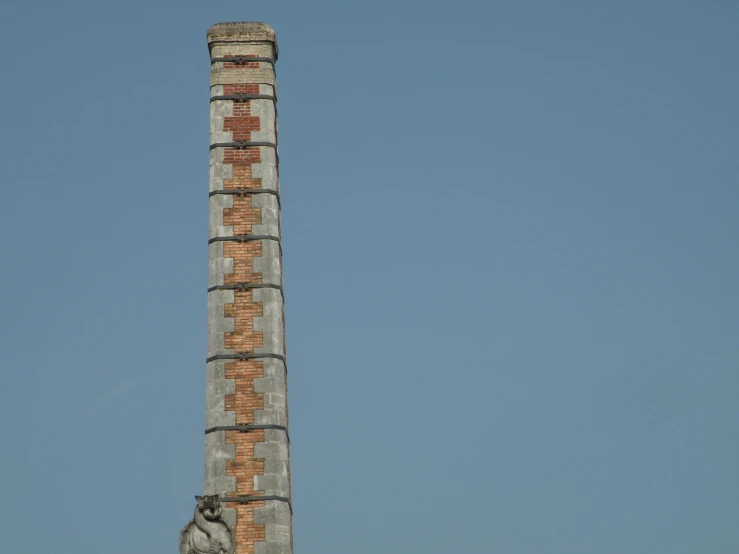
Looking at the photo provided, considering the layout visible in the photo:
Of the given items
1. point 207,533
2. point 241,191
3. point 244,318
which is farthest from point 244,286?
point 207,533

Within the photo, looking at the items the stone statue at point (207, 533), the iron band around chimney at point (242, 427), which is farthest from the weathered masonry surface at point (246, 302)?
the stone statue at point (207, 533)

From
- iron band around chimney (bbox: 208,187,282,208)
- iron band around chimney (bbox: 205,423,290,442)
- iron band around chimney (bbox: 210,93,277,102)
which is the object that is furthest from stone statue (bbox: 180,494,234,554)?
iron band around chimney (bbox: 210,93,277,102)

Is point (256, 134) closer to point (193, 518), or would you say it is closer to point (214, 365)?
point (214, 365)

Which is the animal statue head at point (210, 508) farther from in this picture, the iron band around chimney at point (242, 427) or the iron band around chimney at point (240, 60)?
the iron band around chimney at point (240, 60)

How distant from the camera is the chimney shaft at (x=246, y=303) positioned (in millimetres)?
23484

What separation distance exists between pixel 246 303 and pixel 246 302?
17mm

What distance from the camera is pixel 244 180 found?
83.3 ft

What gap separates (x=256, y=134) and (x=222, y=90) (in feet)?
3.53

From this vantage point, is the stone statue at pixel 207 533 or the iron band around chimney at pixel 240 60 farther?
the iron band around chimney at pixel 240 60

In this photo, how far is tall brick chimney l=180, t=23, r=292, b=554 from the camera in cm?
2333

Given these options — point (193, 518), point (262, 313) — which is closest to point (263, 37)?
point (262, 313)

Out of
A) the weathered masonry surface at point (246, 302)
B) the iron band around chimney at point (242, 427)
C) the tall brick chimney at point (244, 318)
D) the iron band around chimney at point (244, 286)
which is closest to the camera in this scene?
the tall brick chimney at point (244, 318)

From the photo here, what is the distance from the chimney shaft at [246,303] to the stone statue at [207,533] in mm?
172

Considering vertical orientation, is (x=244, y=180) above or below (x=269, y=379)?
above
